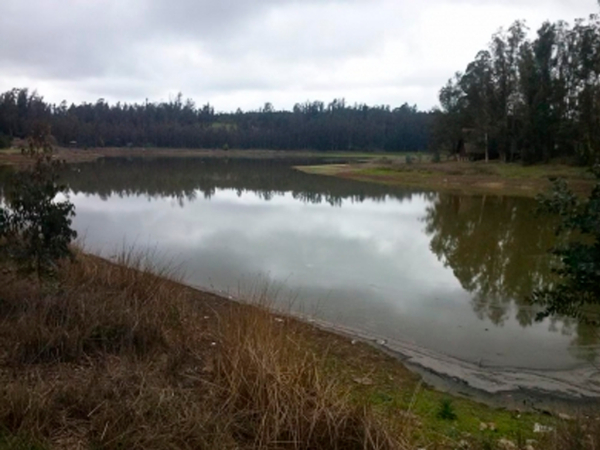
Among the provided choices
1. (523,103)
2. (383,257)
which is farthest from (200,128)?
(383,257)

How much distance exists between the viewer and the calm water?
8812 millimetres

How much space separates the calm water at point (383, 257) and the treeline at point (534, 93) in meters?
13.6

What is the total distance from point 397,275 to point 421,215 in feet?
39.2

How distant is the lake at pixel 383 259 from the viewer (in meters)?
8.69

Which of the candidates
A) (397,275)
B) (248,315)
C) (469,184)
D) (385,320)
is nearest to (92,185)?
(469,184)

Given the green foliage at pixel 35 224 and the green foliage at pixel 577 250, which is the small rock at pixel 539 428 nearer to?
the green foliage at pixel 577 250

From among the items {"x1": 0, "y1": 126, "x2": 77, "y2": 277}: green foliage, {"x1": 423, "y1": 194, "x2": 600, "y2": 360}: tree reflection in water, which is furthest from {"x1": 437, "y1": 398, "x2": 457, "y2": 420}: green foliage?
{"x1": 0, "y1": 126, "x2": 77, "y2": 277}: green foliage

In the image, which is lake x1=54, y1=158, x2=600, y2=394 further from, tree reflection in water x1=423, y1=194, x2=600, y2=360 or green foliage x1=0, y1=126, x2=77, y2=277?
green foliage x1=0, y1=126, x2=77, y2=277

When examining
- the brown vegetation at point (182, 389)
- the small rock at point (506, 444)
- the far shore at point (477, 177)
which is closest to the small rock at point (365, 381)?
the brown vegetation at point (182, 389)

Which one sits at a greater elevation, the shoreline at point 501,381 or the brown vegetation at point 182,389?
the brown vegetation at point 182,389

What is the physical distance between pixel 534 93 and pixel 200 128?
309 feet

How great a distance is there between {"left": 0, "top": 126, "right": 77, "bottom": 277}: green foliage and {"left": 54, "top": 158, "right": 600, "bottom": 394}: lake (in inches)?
145

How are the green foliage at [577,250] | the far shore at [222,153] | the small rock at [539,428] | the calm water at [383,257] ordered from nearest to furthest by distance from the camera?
1. the green foliage at [577,250]
2. the small rock at [539,428]
3. the calm water at [383,257]
4. the far shore at [222,153]

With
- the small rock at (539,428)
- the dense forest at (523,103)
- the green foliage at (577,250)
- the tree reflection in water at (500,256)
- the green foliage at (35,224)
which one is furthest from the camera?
the dense forest at (523,103)
